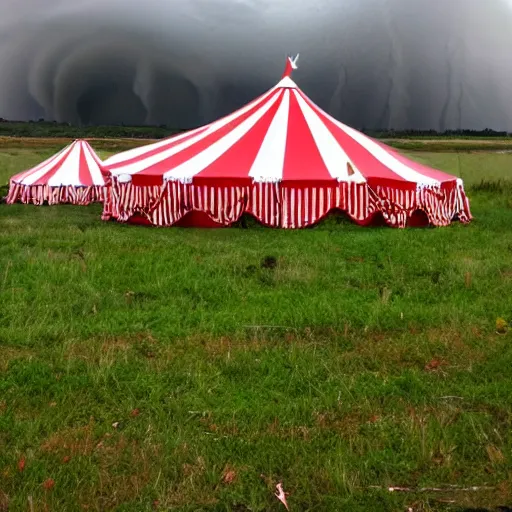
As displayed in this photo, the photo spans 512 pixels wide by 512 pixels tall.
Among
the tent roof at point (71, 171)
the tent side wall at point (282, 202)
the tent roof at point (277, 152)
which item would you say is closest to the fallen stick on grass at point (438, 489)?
the tent side wall at point (282, 202)

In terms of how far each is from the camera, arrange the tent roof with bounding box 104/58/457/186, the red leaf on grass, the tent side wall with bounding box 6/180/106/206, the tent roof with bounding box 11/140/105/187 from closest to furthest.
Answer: the red leaf on grass → the tent roof with bounding box 104/58/457/186 → the tent side wall with bounding box 6/180/106/206 → the tent roof with bounding box 11/140/105/187

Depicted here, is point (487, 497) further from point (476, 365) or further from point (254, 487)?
point (476, 365)

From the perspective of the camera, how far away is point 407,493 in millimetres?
2340

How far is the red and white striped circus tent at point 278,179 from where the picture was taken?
9.43 meters

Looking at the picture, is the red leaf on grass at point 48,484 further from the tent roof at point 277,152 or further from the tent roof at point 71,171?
the tent roof at point 71,171

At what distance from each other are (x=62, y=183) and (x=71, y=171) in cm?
61

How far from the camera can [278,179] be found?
9367 mm

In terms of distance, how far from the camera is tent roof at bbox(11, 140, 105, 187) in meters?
15.2

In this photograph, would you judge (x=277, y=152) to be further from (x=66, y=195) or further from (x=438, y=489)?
(x=438, y=489)

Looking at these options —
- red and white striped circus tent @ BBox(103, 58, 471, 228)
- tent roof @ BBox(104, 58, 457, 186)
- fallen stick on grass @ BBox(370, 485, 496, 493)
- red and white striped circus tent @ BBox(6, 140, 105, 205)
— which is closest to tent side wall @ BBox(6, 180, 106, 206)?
red and white striped circus tent @ BBox(6, 140, 105, 205)

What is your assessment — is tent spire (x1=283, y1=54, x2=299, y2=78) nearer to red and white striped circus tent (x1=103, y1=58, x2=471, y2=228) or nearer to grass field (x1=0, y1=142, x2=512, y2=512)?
red and white striped circus tent (x1=103, y1=58, x2=471, y2=228)

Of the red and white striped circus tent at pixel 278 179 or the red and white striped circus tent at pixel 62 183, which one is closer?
the red and white striped circus tent at pixel 278 179

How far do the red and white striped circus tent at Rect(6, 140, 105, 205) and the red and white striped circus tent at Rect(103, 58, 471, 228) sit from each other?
4252 millimetres

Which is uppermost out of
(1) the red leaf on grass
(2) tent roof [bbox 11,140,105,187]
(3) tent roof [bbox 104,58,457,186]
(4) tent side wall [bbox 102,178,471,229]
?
(2) tent roof [bbox 11,140,105,187]
